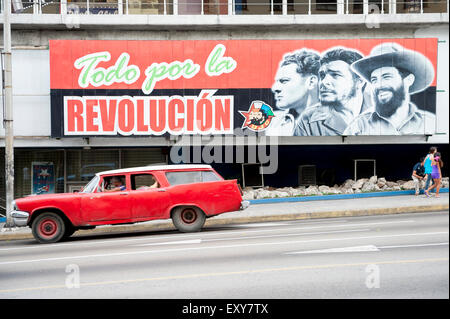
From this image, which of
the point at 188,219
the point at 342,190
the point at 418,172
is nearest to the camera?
the point at 188,219

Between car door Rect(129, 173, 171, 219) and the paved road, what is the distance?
631mm

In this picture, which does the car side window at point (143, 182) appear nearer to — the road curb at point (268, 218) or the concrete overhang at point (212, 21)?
the road curb at point (268, 218)

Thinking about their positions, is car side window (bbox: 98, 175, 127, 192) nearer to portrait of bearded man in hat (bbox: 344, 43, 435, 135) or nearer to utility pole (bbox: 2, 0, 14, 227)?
utility pole (bbox: 2, 0, 14, 227)

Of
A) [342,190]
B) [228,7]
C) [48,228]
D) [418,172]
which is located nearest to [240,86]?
[228,7]

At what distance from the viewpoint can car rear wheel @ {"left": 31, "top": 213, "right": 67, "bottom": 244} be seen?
12.4 m

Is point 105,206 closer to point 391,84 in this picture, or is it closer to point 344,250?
point 344,250

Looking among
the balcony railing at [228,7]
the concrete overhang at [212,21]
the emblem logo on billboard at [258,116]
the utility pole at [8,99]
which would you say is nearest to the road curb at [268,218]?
the utility pole at [8,99]

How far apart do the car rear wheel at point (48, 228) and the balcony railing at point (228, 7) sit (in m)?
10.2

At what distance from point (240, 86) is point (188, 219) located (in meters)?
7.63

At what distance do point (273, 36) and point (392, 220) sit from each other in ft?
31.2

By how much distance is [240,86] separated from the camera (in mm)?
19000

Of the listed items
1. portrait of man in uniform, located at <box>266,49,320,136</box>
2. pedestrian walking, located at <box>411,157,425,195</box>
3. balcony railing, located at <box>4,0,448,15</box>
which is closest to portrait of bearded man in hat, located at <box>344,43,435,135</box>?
portrait of man in uniform, located at <box>266,49,320,136</box>
